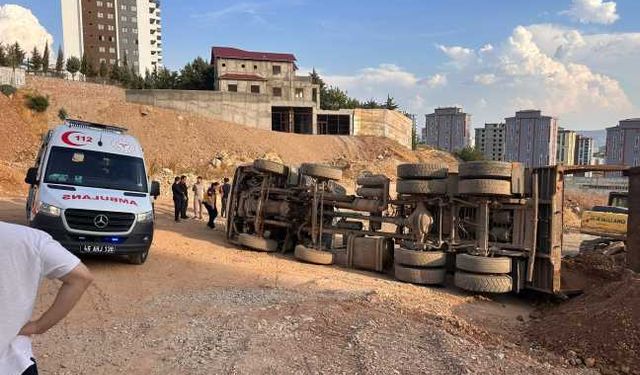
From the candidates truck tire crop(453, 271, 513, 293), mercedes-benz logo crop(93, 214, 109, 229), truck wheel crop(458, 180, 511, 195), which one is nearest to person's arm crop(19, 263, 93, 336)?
mercedes-benz logo crop(93, 214, 109, 229)

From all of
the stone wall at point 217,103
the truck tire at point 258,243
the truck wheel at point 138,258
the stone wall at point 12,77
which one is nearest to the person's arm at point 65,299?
the truck wheel at point 138,258

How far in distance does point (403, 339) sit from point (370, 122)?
158 ft

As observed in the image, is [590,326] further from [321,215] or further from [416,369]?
[321,215]

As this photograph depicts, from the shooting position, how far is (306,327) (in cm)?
587

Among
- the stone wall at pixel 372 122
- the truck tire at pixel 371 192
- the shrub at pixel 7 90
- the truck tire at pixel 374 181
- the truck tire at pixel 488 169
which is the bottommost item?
the truck tire at pixel 371 192

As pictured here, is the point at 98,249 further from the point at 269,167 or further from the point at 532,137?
the point at 532,137

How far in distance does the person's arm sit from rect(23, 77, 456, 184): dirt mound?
33.9 m

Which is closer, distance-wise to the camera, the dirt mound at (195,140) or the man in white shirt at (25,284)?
the man in white shirt at (25,284)

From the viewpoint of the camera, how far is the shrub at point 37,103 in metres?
38.9

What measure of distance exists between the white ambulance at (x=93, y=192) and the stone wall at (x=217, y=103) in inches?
1425

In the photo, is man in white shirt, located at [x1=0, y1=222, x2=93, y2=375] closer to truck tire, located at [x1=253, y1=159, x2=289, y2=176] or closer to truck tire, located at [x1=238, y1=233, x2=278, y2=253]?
truck tire, located at [x1=238, y1=233, x2=278, y2=253]

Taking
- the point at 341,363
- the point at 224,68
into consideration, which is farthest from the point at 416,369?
the point at 224,68

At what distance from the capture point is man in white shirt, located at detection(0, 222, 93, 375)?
2.19 meters

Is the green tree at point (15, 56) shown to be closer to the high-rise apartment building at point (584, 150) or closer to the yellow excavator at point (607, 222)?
the yellow excavator at point (607, 222)
